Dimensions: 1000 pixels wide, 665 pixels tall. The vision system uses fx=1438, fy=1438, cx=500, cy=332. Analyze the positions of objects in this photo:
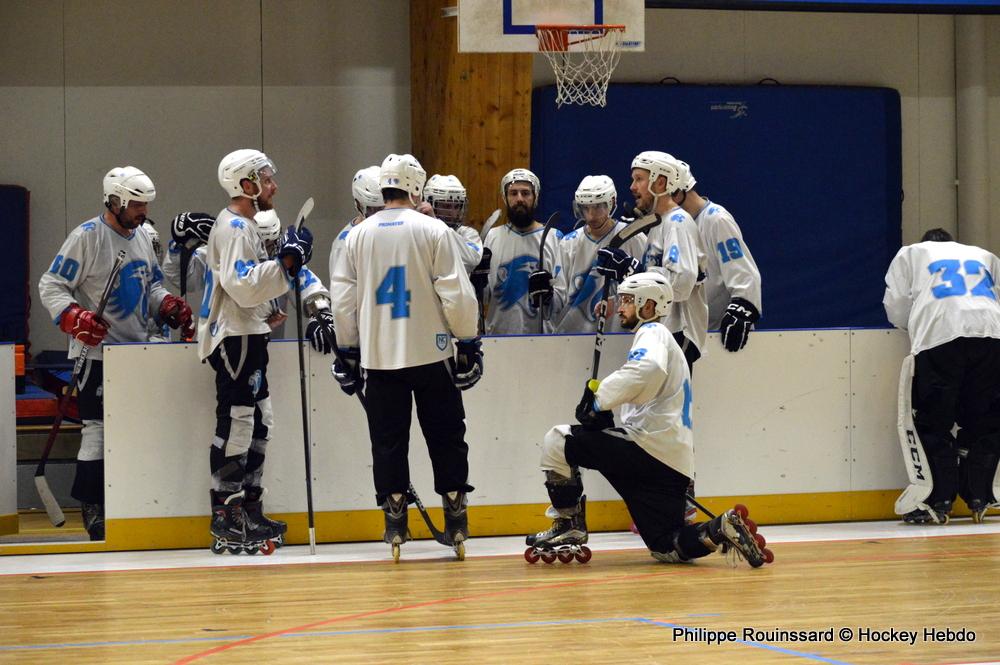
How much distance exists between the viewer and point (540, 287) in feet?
23.7

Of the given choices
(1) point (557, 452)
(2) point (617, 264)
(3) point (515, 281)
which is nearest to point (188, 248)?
(3) point (515, 281)

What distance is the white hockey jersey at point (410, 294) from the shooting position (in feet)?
18.8

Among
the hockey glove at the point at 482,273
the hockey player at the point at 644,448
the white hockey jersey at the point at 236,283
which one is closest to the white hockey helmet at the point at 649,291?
the hockey player at the point at 644,448

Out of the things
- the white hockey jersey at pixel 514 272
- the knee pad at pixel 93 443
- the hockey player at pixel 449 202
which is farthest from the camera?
the white hockey jersey at pixel 514 272

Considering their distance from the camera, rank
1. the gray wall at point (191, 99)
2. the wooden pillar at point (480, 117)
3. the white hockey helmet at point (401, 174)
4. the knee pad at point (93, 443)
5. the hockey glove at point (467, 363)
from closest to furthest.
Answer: the hockey glove at point (467, 363), the white hockey helmet at point (401, 174), the knee pad at point (93, 443), the wooden pillar at point (480, 117), the gray wall at point (191, 99)

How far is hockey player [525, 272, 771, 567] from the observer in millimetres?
5473

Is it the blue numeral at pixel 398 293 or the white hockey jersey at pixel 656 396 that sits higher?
the blue numeral at pixel 398 293

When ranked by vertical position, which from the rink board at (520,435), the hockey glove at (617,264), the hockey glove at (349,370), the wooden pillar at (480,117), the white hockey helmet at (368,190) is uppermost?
the wooden pillar at (480,117)

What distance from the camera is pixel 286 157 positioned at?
10.1m

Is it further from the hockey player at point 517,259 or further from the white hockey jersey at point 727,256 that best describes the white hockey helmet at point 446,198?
the white hockey jersey at point 727,256

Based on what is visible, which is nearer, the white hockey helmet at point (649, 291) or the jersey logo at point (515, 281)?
the white hockey helmet at point (649, 291)

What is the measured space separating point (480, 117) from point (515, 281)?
5.16 feet

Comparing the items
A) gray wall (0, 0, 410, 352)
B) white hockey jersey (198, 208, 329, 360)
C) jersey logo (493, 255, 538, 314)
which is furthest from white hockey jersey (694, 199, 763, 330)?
gray wall (0, 0, 410, 352)

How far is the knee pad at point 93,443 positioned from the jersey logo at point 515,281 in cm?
225
